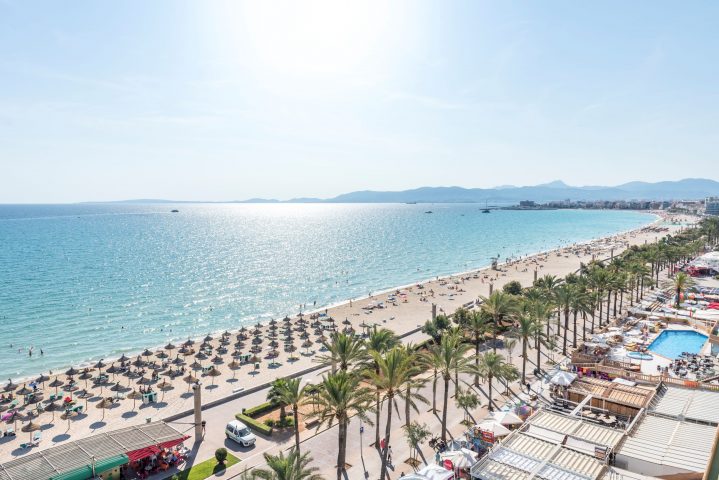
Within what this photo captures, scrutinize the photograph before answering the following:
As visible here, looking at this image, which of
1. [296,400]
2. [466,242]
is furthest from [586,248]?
[296,400]

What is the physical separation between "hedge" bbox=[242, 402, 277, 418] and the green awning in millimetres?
9417

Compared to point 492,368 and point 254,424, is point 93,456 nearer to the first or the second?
point 254,424

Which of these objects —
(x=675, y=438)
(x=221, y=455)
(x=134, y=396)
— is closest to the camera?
(x=675, y=438)

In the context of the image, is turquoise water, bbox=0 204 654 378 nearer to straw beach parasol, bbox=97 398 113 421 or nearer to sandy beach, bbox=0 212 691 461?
sandy beach, bbox=0 212 691 461

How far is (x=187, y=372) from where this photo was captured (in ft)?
146

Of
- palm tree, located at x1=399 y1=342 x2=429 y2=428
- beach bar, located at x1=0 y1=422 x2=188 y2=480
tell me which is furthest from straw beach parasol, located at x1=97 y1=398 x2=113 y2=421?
palm tree, located at x1=399 y1=342 x2=429 y2=428

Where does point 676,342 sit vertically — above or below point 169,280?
above

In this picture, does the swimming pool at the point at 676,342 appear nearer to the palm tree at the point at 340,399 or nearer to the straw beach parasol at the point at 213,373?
the palm tree at the point at 340,399

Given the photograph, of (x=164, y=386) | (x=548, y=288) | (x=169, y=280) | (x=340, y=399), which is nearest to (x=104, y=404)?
(x=164, y=386)

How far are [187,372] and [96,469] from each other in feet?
69.1

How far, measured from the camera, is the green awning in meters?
22.8

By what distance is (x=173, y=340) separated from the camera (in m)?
59.4

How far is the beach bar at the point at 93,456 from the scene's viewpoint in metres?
22.8

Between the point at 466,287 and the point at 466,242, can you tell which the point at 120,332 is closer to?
the point at 466,287
